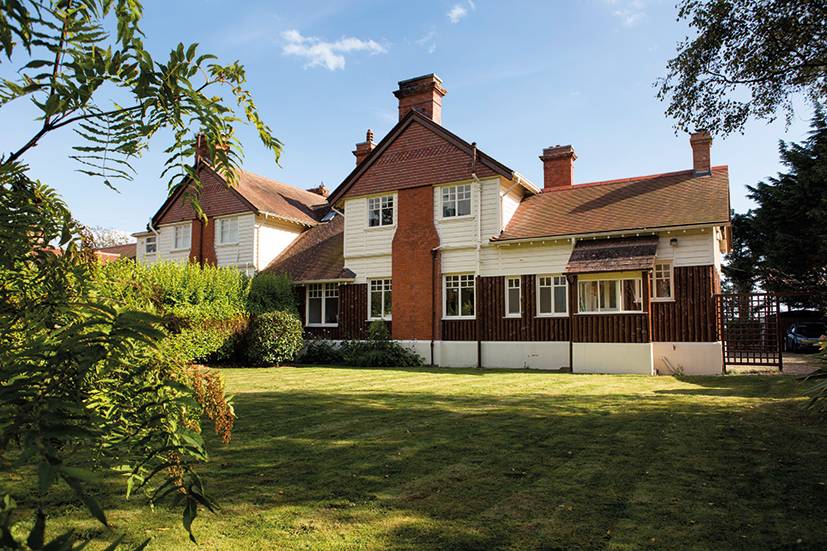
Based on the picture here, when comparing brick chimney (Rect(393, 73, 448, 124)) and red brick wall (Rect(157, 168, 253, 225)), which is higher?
brick chimney (Rect(393, 73, 448, 124))

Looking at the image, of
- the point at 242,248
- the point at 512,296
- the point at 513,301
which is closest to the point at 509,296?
the point at 512,296

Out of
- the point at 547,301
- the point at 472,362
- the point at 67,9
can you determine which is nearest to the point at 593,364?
the point at 547,301

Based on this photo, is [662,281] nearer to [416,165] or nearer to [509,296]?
[509,296]

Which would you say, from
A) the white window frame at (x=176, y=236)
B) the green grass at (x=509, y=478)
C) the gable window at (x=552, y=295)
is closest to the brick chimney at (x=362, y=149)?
Result: the white window frame at (x=176, y=236)

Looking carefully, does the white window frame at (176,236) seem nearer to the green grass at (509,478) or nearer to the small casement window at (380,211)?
the small casement window at (380,211)

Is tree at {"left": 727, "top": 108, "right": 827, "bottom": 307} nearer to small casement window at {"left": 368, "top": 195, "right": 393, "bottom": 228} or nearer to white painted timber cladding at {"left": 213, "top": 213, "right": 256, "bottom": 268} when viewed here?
small casement window at {"left": 368, "top": 195, "right": 393, "bottom": 228}

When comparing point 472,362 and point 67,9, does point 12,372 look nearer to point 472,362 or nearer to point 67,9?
point 67,9

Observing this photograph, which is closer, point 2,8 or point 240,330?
point 2,8

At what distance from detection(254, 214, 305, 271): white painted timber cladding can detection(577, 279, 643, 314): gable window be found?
1519cm

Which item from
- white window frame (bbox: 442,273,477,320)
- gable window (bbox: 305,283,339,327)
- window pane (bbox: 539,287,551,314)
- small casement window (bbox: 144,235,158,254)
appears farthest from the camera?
small casement window (bbox: 144,235,158,254)

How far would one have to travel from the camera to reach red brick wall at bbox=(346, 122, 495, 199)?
23.3m

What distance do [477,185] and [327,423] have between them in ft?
51.1

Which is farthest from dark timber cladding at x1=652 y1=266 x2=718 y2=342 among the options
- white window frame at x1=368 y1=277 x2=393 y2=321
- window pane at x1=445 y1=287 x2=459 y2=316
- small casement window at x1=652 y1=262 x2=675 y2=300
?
white window frame at x1=368 y1=277 x2=393 y2=321

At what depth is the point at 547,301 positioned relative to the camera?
2181 centimetres
